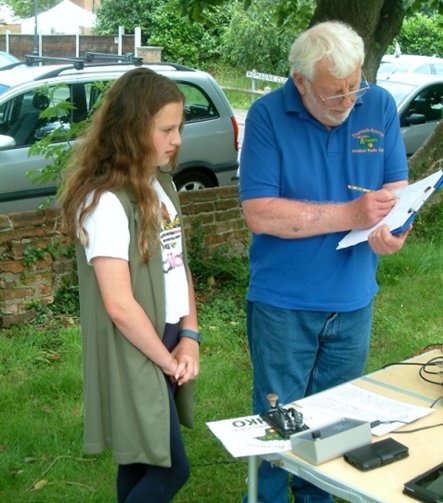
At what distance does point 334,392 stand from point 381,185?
0.74m

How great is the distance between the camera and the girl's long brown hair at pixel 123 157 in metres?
2.43

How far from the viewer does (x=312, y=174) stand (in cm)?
278

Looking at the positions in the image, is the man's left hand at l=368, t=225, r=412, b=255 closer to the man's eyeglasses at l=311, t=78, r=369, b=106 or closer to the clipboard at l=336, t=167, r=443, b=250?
the clipboard at l=336, t=167, r=443, b=250

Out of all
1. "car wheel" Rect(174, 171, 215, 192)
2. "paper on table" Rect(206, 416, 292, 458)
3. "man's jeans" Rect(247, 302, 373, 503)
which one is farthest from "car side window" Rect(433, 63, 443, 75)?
"paper on table" Rect(206, 416, 292, 458)

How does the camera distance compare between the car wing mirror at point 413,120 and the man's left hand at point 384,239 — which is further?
the car wing mirror at point 413,120

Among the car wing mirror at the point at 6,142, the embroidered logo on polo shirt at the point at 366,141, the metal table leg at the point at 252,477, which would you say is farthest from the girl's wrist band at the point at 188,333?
the car wing mirror at the point at 6,142

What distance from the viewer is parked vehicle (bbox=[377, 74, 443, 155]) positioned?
11.3 metres

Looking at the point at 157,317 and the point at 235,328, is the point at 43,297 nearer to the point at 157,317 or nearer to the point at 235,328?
the point at 235,328

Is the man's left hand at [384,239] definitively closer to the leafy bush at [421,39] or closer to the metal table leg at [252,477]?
the metal table leg at [252,477]

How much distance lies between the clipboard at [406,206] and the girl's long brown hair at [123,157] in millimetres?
677

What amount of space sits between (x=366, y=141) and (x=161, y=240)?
81cm

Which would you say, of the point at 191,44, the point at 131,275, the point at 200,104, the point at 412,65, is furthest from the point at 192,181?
the point at 191,44

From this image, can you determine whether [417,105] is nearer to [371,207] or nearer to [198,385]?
[198,385]

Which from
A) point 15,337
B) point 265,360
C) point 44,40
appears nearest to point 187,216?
point 15,337
